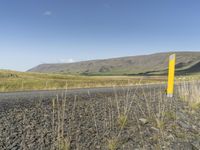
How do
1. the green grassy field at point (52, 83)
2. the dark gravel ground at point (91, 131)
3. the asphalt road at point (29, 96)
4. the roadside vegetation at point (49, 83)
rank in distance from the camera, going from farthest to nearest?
the roadside vegetation at point (49, 83), the green grassy field at point (52, 83), the asphalt road at point (29, 96), the dark gravel ground at point (91, 131)

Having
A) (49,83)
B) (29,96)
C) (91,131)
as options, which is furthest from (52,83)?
(91,131)

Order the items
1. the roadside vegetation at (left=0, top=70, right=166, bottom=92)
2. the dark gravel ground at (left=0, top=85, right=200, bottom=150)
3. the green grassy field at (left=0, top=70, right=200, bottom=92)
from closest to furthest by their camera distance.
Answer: the dark gravel ground at (left=0, top=85, right=200, bottom=150)
the green grassy field at (left=0, top=70, right=200, bottom=92)
the roadside vegetation at (left=0, top=70, right=166, bottom=92)

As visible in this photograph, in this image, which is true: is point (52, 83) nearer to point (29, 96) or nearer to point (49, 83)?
point (49, 83)

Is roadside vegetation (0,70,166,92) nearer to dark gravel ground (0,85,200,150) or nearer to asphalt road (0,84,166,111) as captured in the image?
asphalt road (0,84,166,111)

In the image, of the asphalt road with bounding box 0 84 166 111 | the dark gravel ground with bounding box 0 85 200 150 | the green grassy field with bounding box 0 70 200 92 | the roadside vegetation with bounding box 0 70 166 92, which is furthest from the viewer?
the roadside vegetation with bounding box 0 70 166 92

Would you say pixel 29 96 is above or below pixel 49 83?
above

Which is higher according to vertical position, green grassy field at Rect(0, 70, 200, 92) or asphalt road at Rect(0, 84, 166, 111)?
asphalt road at Rect(0, 84, 166, 111)

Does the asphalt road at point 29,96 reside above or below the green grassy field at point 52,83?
above

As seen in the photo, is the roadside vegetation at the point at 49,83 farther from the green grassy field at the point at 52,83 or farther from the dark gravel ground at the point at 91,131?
the dark gravel ground at the point at 91,131

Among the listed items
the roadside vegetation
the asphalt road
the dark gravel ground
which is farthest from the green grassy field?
the dark gravel ground

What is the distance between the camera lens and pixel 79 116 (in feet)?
17.5

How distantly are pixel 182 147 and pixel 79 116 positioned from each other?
8.54 feet

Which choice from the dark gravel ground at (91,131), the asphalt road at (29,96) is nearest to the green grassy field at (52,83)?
the asphalt road at (29,96)

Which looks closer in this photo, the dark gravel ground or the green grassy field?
the dark gravel ground
